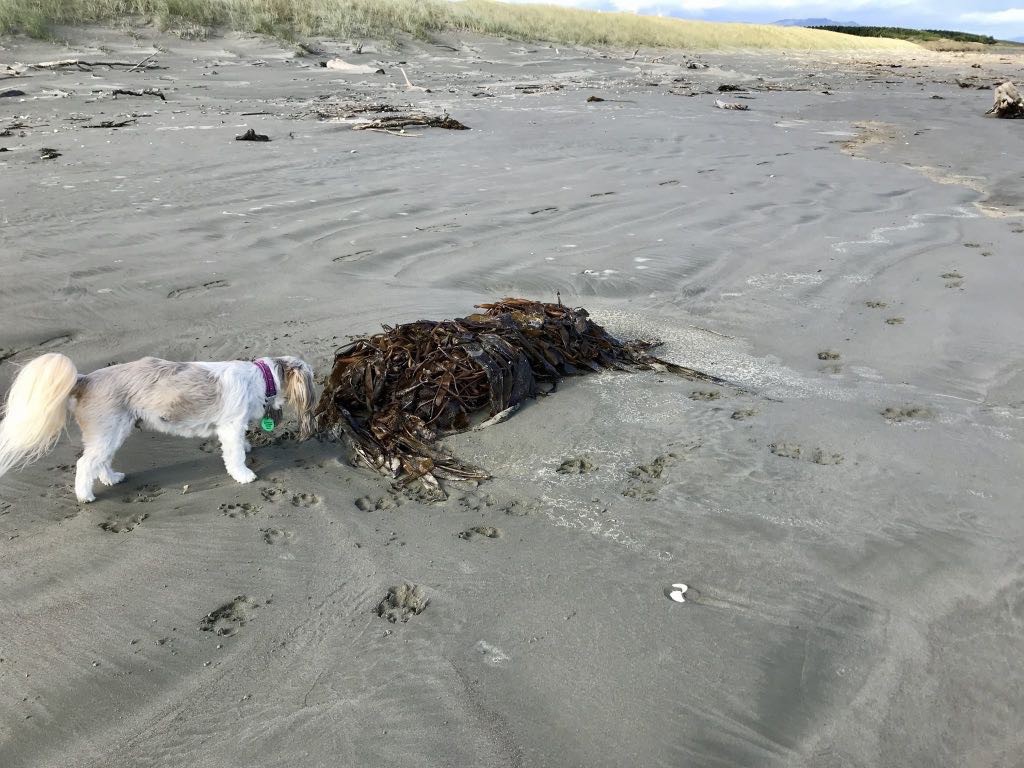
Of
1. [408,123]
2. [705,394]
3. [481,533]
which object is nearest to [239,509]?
[481,533]

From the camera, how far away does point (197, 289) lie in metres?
5.30

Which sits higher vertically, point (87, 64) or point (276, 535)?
point (87, 64)

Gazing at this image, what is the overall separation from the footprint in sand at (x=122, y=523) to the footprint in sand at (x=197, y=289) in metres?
2.54

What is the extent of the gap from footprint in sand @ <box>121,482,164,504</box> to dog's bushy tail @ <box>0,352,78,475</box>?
408 millimetres

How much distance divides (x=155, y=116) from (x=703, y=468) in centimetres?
1020

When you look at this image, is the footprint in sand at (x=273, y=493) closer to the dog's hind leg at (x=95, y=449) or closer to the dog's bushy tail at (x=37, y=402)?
the dog's hind leg at (x=95, y=449)

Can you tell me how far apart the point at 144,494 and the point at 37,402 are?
1.92 feet

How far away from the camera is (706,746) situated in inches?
81.4

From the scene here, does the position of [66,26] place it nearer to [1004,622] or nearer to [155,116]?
[155,116]

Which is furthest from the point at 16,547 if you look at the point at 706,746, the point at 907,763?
the point at 907,763

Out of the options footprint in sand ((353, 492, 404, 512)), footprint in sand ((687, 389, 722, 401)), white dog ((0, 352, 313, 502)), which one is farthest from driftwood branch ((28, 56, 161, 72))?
footprint in sand ((687, 389, 722, 401))

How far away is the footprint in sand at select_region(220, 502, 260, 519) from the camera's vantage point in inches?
120

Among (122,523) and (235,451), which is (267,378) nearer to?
(235,451)

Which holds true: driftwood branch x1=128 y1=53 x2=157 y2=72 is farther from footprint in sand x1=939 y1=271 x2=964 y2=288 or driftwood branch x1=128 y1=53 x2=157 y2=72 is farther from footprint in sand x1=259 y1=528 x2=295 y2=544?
footprint in sand x1=939 y1=271 x2=964 y2=288
